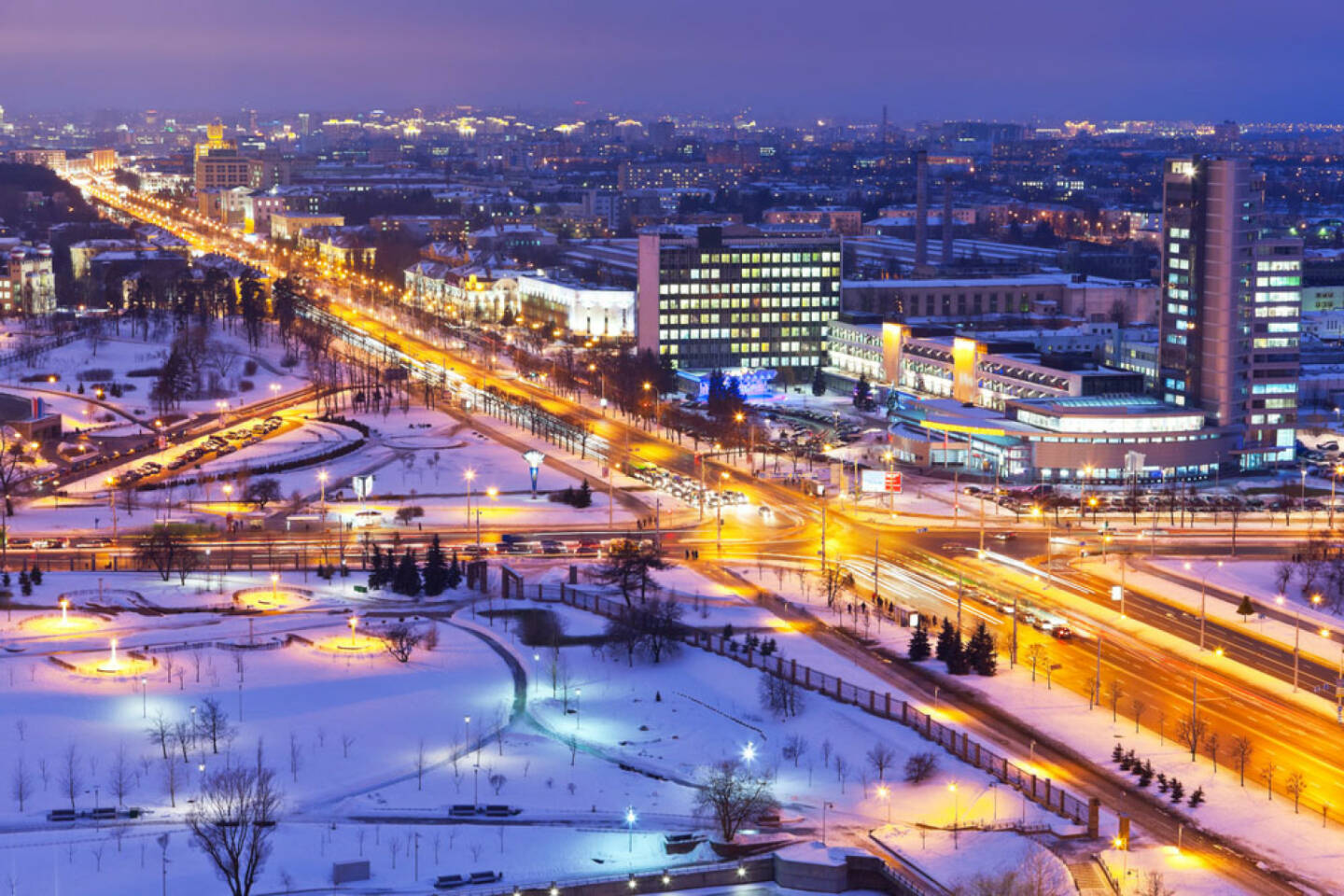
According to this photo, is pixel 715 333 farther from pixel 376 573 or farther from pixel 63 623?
pixel 63 623

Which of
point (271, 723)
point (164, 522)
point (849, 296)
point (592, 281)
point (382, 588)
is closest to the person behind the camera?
point (271, 723)

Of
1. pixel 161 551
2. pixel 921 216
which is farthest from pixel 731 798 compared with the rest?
pixel 921 216

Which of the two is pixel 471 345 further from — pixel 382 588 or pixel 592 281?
pixel 382 588

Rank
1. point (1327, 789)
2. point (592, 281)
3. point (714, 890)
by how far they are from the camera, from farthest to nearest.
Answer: point (592, 281)
point (1327, 789)
point (714, 890)

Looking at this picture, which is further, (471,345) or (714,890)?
(471,345)

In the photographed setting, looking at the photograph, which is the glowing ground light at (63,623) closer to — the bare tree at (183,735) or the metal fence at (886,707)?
the bare tree at (183,735)

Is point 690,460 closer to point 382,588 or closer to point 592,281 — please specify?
point 382,588

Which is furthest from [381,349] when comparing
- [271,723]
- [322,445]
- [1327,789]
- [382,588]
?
[1327,789]
